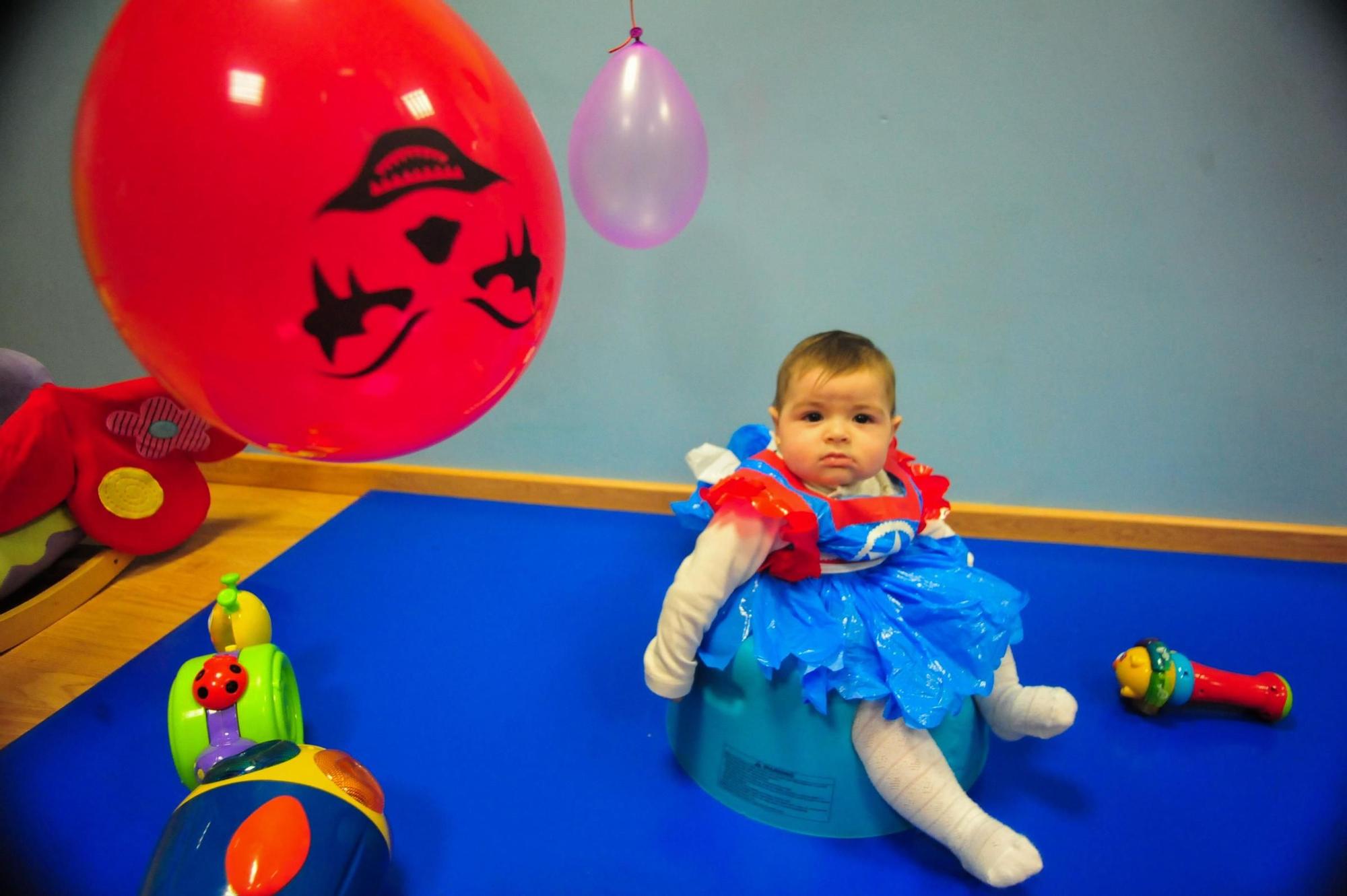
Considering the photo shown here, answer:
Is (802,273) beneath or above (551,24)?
beneath

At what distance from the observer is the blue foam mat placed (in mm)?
843

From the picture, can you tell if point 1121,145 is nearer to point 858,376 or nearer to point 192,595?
point 858,376

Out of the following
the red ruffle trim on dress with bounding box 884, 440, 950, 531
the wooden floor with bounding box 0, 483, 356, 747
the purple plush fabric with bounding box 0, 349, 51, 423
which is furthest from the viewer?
the purple plush fabric with bounding box 0, 349, 51, 423

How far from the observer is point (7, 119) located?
167cm

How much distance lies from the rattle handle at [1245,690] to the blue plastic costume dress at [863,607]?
340 mm

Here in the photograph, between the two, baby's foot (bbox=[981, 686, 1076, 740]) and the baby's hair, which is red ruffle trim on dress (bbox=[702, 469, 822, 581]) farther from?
baby's foot (bbox=[981, 686, 1076, 740])

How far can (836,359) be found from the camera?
0.90 metres

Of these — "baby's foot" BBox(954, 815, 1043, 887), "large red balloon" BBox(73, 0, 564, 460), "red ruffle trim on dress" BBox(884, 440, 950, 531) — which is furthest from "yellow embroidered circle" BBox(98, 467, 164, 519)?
"baby's foot" BBox(954, 815, 1043, 887)

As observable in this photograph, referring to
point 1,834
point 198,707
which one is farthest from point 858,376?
point 1,834

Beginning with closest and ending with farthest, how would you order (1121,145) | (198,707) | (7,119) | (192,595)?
(198,707)
(1121,145)
(192,595)
(7,119)

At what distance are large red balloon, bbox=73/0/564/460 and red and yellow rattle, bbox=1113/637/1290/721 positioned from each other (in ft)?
Result: 3.20

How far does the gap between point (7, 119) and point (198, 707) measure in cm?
159

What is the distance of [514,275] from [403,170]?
123mm

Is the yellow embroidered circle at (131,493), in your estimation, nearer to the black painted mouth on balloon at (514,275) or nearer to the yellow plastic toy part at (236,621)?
the yellow plastic toy part at (236,621)
